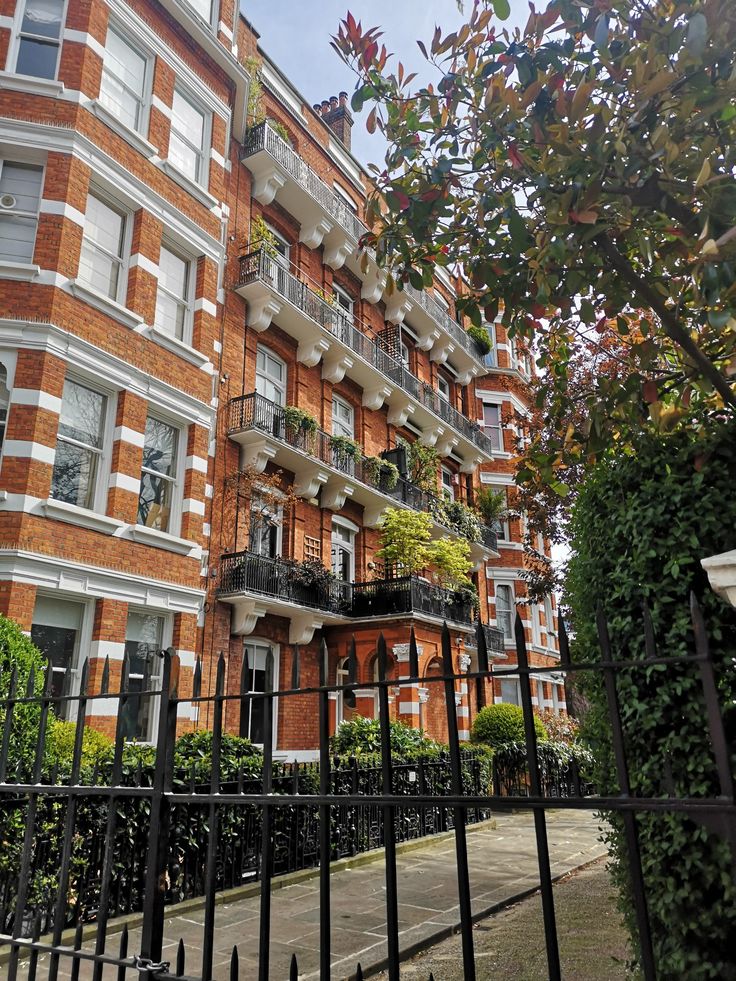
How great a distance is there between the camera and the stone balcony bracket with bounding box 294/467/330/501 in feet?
59.8

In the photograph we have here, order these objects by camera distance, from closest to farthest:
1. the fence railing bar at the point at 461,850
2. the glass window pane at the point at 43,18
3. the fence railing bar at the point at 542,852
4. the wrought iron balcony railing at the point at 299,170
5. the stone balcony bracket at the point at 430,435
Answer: the fence railing bar at the point at 542,852 < the fence railing bar at the point at 461,850 < the glass window pane at the point at 43,18 < the wrought iron balcony railing at the point at 299,170 < the stone balcony bracket at the point at 430,435

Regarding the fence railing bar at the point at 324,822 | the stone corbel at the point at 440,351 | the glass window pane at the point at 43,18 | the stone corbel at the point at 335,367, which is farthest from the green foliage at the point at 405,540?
the fence railing bar at the point at 324,822

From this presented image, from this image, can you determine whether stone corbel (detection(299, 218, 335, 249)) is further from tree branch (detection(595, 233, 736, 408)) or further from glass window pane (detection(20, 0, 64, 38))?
tree branch (detection(595, 233, 736, 408))

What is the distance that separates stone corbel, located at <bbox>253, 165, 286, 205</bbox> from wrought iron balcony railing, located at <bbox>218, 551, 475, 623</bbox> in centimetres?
952

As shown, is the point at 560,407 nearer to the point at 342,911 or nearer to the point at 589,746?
the point at 589,746

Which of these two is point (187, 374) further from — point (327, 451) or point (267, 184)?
point (267, 184)

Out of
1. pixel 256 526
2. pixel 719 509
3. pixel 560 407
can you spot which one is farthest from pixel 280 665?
pixel 719 509

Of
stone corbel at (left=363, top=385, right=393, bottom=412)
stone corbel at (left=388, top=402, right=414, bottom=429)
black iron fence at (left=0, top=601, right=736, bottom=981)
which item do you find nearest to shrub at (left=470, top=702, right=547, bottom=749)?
stone corbel at (left=388, top=402, right=414, bottom=429)

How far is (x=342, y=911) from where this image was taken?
7.17m

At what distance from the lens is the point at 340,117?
2569 cm

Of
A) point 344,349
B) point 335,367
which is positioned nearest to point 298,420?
point 335,367

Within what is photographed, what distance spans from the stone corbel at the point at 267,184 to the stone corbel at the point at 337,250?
2.87 m

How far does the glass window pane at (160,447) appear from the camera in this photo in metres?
13.8

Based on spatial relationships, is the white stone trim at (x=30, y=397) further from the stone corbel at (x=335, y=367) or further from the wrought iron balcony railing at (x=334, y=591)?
the stone corbel at (x=335, y=367)
